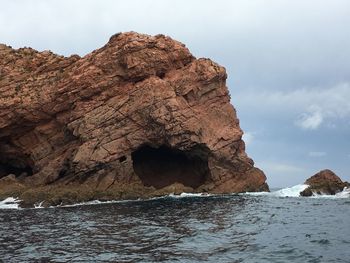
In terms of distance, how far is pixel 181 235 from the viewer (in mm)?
29125

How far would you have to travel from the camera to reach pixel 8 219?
40.3m

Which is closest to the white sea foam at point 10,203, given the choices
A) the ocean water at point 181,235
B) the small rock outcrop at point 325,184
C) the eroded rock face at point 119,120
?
the eroded rock face at point 119,120

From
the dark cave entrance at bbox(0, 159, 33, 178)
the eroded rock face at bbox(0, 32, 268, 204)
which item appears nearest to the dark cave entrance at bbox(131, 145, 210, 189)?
the eroded rock face at bbox(0, 32, 268, 204)

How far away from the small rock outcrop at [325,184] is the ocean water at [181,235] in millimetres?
19934

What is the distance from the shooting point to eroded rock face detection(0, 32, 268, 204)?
204 ft

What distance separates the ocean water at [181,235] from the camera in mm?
23062

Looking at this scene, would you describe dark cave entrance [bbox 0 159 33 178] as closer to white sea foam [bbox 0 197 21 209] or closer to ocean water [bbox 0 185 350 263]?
white sea foam [bbox 0 197 21 209]

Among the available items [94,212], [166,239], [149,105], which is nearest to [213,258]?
[166,239]

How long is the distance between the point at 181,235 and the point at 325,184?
4280cm

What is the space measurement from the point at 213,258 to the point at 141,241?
20.3 feet

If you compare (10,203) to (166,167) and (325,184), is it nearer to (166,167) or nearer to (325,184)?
(166,167)

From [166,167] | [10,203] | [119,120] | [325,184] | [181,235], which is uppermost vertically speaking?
[119,120]

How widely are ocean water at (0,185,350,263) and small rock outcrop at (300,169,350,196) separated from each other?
785 inches

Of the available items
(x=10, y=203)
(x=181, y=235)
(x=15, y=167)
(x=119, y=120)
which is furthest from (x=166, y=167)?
(x=181, y=235)
